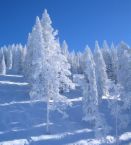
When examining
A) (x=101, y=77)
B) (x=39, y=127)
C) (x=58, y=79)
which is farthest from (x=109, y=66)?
(x=58, y=79)

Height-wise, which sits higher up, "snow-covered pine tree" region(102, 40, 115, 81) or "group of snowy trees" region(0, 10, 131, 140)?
"snow-covered pine tree" region(102, 40, 115, 81)

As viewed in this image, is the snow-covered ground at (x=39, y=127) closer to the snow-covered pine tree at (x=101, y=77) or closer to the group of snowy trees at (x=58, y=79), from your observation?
the group of snowy trees at (x=58, y=79)

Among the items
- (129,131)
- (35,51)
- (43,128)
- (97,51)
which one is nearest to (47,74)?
(35,51)

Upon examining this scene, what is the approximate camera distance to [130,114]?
6353cm

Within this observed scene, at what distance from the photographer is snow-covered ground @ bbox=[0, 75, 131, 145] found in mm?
46531

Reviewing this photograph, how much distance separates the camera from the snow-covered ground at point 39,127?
4653 cm

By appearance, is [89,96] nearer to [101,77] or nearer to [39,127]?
[39,127]

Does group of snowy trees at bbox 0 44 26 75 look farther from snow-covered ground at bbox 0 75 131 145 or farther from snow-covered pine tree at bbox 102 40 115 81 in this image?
snow-covered ground at bbox 0 75 131 145

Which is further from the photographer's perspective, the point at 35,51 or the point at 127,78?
the point at 127,78

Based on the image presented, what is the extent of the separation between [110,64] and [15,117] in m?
48.1

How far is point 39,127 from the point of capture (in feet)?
167

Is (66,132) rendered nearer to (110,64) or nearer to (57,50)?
(57,50)

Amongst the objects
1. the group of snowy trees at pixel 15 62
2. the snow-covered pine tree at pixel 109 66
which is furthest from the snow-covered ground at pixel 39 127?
the group of snowy trees at pixel 15 62

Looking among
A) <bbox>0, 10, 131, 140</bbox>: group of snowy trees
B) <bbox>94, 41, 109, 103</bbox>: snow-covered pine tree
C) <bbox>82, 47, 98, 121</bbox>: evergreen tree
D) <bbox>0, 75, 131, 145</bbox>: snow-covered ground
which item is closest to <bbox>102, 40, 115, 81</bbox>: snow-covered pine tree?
<bbox>94, 41, 109, 103</bbox>: snow-covered pine tree
